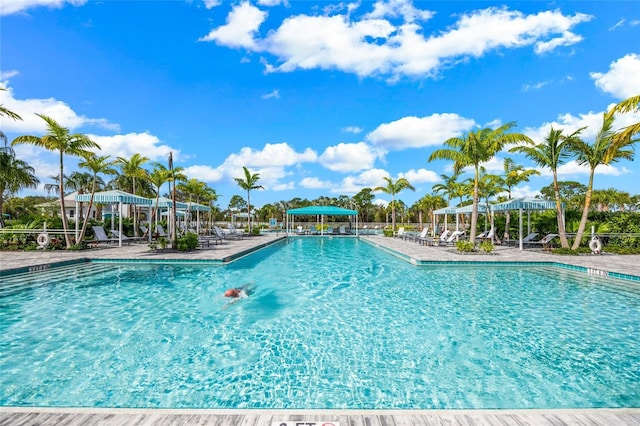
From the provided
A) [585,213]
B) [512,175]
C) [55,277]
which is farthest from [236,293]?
[512,175]

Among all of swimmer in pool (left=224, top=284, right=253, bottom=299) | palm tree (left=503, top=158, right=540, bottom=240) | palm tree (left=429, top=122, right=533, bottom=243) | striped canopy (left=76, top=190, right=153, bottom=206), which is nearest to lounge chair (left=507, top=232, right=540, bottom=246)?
palm tree (left=503, top=158, right=540, bottom=240)

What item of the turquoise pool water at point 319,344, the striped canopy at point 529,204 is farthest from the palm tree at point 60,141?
the striped canopy at point 529,204

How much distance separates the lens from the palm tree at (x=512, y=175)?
715 inches

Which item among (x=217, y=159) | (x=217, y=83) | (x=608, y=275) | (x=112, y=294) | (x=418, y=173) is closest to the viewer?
(x=112, y=294)

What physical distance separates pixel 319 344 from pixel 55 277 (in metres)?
8.05

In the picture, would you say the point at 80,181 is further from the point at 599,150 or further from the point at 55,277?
the point at 599,150

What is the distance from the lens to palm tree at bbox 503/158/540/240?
1817 centimetres

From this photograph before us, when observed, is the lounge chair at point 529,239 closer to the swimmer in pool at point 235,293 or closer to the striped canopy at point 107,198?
the swimmer in pool at point 235,293

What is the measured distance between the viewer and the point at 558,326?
17.0 ft

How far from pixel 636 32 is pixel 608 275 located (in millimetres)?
8872

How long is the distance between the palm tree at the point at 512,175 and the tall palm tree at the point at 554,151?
467 cm

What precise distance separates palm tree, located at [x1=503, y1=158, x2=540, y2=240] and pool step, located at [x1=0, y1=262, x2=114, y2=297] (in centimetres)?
1914

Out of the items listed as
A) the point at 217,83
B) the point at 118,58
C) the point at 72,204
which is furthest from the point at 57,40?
the point at 72,204

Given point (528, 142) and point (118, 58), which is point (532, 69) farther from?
point (118, 58)
